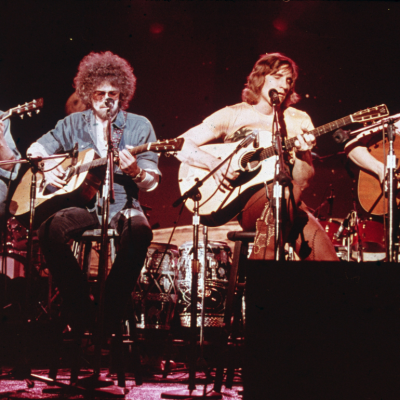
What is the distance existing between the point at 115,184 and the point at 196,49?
2054mm

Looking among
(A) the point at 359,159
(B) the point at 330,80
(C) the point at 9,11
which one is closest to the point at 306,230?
(A) the point at 359,159

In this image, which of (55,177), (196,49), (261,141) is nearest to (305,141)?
(261,141)

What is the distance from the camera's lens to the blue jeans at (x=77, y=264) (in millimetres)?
2748

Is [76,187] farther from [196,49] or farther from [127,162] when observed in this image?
[196,49]

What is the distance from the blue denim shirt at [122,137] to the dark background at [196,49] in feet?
2.66

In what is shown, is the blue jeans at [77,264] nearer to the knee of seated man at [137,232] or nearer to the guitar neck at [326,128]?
the knee of seated man at [137,232]

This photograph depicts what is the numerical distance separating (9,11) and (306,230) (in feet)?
12.7

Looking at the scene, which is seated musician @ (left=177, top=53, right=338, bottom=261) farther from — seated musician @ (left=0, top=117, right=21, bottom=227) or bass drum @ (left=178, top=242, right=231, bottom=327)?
seated musician @ (left=0, top=117, right=21, bottom=227)

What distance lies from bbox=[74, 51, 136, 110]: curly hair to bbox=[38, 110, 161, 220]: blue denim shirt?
0.95 feet

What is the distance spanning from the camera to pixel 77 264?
9.43ft

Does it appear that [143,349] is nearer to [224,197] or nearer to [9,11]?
[224,197]

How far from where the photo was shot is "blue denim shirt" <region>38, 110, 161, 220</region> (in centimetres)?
337

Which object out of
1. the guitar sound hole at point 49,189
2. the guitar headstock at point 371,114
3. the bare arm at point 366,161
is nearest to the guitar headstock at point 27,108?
the guitar sound hole at point 49,189

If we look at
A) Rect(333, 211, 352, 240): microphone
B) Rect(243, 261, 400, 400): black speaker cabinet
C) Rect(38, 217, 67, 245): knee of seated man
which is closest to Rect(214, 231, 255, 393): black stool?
Rect(38, 217, 67, 245): knee of seated man
